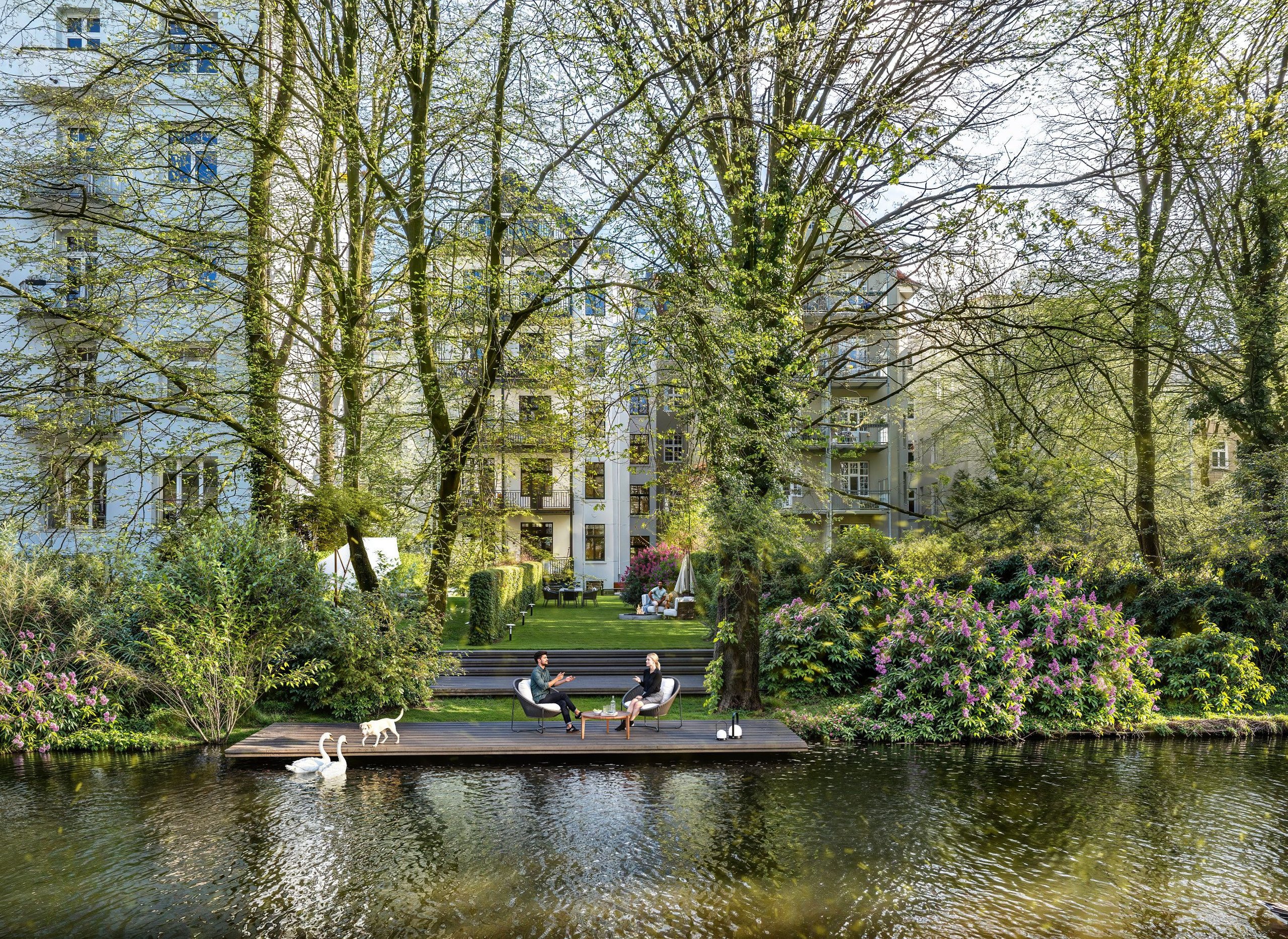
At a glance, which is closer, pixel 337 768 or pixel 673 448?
pixel 337 768

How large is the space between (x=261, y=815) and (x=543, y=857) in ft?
10.9

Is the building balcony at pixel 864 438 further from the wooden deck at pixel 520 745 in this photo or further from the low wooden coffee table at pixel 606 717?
the low wooden coffee table at pixel 606 717

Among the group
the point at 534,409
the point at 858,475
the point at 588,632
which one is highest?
the point at 534,409

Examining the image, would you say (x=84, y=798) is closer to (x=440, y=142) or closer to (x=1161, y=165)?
(x=440, y=142)

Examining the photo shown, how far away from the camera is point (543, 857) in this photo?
298 inches

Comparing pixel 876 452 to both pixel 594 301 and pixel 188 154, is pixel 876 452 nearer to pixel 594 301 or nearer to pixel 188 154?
pixel 594 301

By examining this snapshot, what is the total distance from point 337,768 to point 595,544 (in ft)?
101

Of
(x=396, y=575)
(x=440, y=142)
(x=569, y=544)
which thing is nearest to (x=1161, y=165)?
(x=440, y=142)

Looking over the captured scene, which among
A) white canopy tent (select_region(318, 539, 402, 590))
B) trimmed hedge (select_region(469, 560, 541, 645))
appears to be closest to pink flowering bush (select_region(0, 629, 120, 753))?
white canopy tent (select_region(318, 539, 402, 590))

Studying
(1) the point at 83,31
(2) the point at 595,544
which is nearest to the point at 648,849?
(1) the point at 83,31

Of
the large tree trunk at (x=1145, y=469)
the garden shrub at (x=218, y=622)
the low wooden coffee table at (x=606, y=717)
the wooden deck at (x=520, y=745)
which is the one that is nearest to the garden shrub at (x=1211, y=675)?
the large tree trunk at (x=1145, y=469)

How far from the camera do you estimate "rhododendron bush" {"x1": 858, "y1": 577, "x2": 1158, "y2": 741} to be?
12.9 metres

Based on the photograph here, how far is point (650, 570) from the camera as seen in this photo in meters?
31.6

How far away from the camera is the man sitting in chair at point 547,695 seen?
12164 millimetres
